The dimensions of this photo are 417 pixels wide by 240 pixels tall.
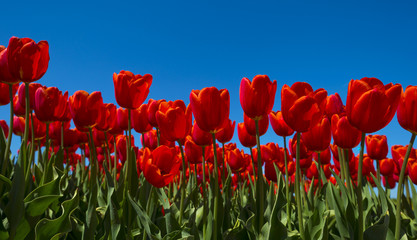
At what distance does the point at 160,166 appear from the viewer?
259cm

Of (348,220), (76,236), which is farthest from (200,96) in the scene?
(76,236)

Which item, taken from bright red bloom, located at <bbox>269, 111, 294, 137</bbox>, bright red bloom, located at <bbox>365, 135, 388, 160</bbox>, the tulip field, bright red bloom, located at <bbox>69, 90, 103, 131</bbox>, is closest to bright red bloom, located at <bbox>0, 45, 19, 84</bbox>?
the tulip field

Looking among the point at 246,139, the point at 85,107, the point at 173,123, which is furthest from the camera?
the point at 246,139

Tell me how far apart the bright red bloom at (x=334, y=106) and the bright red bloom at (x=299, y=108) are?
0.98 metres

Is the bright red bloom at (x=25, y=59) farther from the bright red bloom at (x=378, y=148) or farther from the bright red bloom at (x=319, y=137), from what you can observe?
the bright red bloom at (x=378, y=148)

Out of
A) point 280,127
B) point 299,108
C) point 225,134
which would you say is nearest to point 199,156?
point 225,134

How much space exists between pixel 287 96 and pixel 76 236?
1782mm

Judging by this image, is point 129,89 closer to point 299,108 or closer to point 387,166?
point 299,108

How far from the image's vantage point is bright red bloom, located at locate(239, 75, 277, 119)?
2.14 metres

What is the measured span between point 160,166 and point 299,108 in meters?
1.04

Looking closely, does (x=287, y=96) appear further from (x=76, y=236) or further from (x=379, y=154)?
(x=379, y=154)

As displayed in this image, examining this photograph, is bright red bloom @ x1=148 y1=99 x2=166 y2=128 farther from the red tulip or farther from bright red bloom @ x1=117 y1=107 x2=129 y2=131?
the red tulip

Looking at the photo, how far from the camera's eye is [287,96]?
2.08 metres

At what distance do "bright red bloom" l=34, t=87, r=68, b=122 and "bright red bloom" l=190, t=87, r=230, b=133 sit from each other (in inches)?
56.1
